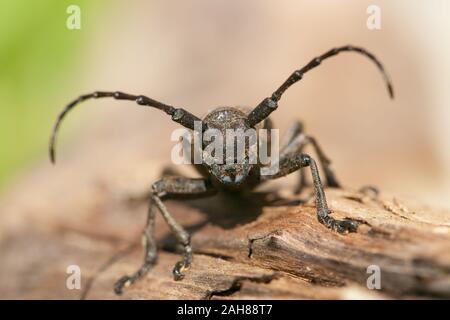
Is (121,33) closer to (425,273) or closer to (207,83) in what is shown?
(207,83)

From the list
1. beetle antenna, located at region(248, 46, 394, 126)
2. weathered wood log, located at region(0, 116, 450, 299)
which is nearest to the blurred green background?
weathered wood log, located at region(0, 116, 450, 299)

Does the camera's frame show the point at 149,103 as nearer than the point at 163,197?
Yes

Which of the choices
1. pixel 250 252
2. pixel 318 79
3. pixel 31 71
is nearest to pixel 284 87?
pixel 250 252

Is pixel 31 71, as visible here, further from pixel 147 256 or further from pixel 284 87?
pixel 284 87

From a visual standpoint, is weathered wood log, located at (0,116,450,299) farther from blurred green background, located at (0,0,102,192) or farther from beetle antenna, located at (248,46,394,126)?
blurred green background, located at (0,0,102,192)

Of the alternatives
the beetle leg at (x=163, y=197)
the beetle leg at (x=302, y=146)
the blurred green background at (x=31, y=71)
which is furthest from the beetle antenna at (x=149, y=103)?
the blurred green background at (x=31, y=71)
